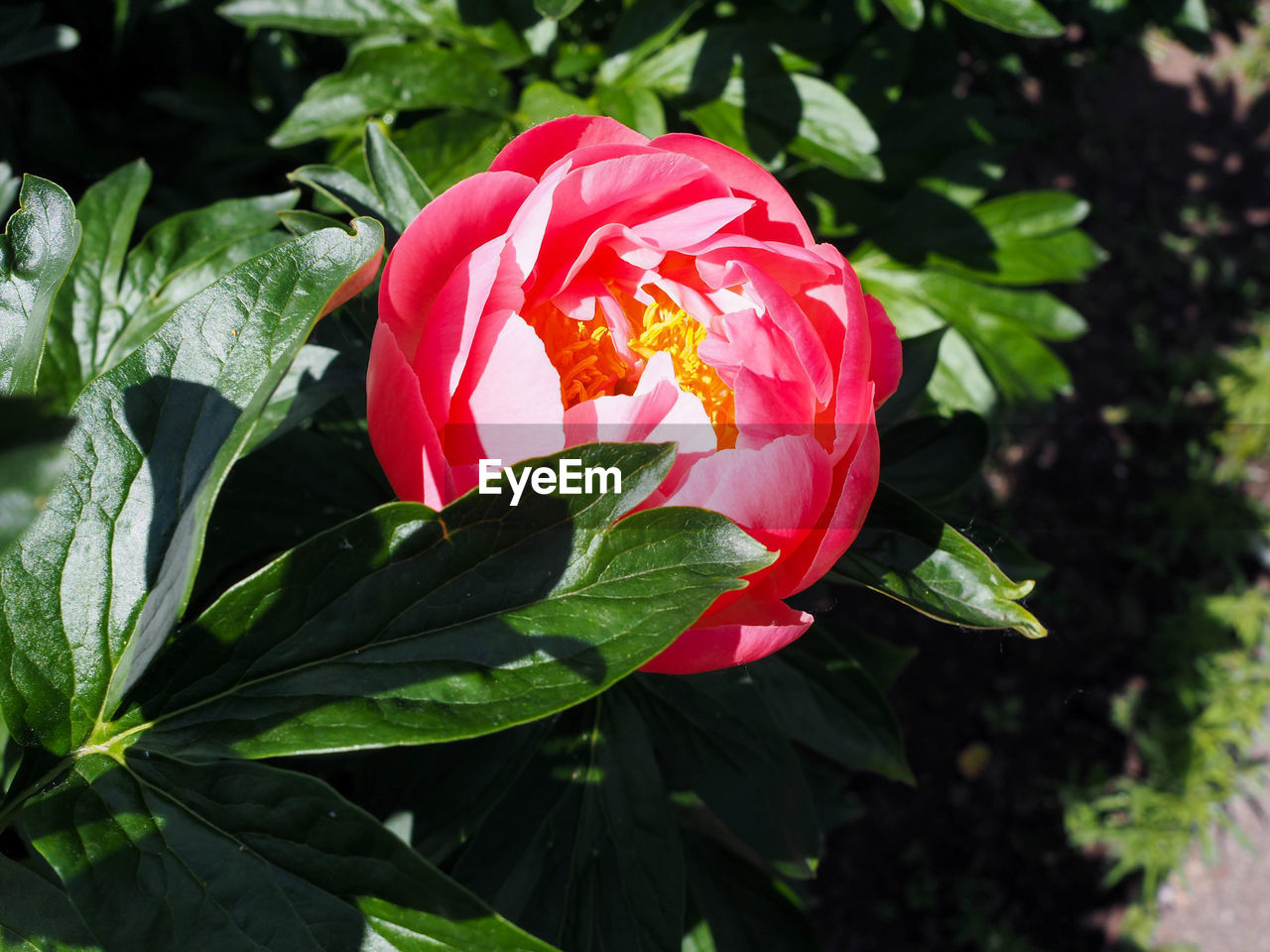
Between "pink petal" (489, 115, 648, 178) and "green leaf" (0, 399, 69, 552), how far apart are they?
430 millimetres

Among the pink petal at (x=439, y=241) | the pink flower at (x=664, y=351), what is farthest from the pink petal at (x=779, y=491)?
the pink petal at (x=439, y=241)

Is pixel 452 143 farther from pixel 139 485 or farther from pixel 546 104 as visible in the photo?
pixel 139 485

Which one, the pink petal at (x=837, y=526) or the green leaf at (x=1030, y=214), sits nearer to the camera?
the pink petal at (x=837, y=526)

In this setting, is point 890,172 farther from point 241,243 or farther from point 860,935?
point 860,935

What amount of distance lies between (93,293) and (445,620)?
630 millimetres

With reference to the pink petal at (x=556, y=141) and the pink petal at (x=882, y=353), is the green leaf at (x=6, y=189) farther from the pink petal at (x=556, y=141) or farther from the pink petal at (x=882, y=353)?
the pink petal at (x=882, y=353)

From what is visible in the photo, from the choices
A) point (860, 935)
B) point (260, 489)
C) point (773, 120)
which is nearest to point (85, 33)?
point (260, 489)

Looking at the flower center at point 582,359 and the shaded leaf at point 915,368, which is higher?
the flower center at point 582,359

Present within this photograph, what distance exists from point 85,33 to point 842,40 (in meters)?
1.10

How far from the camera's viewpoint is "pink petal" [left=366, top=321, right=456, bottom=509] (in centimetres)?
63

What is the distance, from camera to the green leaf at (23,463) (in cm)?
31

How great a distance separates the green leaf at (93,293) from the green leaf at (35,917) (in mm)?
465

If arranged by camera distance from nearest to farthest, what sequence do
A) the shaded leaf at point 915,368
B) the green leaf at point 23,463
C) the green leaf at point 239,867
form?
1. the green leaf at point 23,463
2. the green leaf at point 239,867
3. the shaded leaf at point 915,368

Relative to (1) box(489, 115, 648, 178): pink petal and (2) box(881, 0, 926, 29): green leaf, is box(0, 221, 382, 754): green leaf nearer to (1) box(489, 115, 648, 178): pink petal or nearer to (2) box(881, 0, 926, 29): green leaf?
(1) box(489, 115, 648, 178): pink petal
